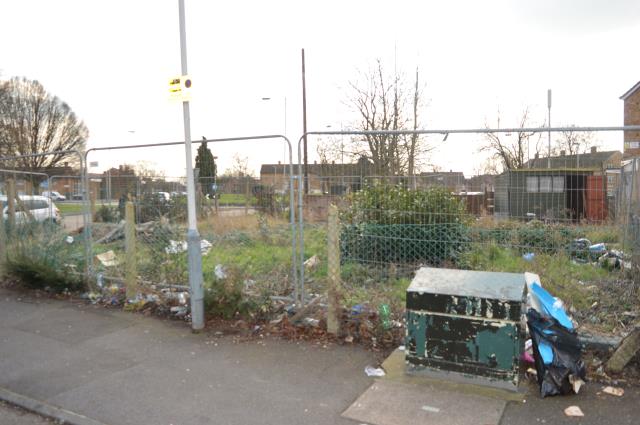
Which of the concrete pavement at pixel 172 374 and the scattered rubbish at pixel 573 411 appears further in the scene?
the concrete pavement at pixel 172 374

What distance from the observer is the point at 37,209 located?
28.4 ft

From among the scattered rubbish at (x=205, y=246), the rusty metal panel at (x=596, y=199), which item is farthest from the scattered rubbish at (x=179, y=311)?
the rusty metal panel at (x=596, y=199)

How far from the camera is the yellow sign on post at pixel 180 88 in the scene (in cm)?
547

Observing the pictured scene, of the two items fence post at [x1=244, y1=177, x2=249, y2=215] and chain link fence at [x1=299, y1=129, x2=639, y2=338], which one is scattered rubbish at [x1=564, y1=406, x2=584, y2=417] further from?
fence post at [x1=244, y1=177, x2=249, y2=215]

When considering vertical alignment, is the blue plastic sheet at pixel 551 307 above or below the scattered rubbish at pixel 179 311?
above

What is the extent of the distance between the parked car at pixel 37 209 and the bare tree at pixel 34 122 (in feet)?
111

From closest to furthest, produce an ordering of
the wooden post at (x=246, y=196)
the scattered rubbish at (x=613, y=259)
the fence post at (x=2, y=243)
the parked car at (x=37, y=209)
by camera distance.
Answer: the scattered rubbish at (x=613, y=259)
the wooden post at (x=246, y=196)
the parked car at (x=37, y=209)
the fence post at (x=2, y=243)

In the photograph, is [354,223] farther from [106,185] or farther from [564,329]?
[106,185]

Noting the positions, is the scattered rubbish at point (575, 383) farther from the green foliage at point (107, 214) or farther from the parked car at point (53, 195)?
the parked car at point (53, 195)

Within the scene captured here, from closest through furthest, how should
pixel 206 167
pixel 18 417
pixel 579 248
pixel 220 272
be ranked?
pixel 18 417
pixel 579 248
pixel 220 272
pixel 206 167

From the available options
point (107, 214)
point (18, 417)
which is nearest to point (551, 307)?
point (18, 417)

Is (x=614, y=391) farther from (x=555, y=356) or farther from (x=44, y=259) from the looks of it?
(x=44, y=259)

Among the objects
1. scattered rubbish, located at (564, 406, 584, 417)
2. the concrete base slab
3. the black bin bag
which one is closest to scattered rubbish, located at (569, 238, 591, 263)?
the black bin bag

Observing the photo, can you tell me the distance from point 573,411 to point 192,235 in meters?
4.13
